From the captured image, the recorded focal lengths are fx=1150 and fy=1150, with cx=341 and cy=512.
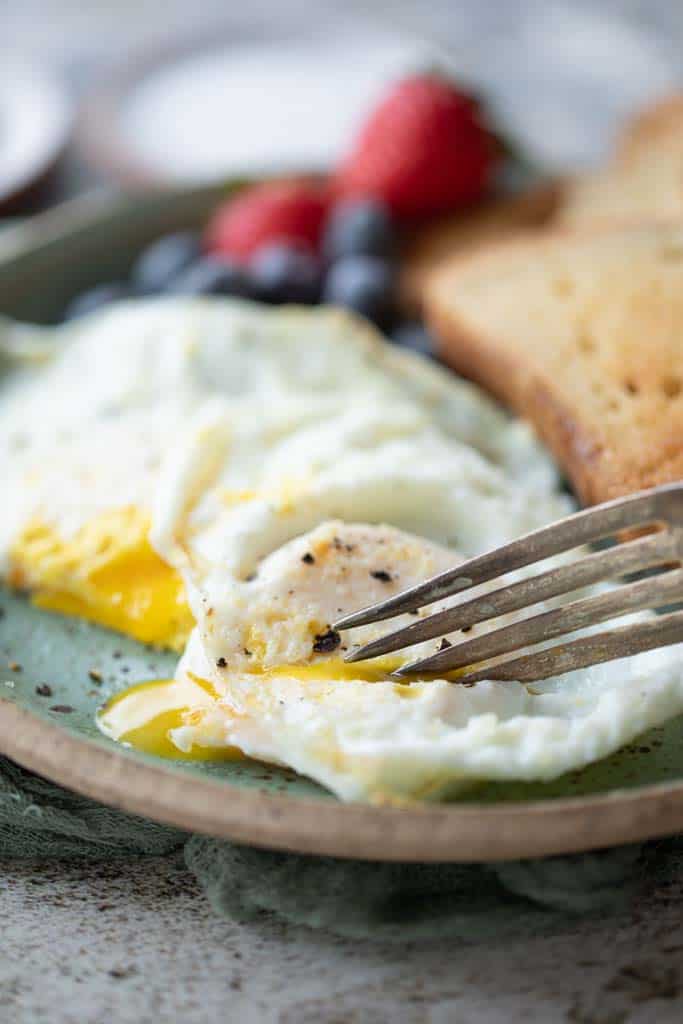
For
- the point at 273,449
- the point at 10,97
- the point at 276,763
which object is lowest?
the point at 276,763

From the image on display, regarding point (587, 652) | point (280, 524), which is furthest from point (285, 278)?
point (587, 652)

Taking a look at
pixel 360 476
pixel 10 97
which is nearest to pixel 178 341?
pixel 360 476

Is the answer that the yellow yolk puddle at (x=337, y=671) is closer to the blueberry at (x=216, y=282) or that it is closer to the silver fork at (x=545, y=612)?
the silver fork at (x=545, y=612)

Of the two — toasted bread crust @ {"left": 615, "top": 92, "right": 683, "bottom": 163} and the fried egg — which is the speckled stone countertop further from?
toasted bread crust @ {"left": 615, "top": 92, "right": 683, "bottom": 163}

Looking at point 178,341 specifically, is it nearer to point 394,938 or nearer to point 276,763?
point 276,763

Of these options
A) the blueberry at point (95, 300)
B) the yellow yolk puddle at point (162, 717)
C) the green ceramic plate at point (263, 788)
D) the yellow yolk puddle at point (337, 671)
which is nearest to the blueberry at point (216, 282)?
the blueberry at point (95, 300)

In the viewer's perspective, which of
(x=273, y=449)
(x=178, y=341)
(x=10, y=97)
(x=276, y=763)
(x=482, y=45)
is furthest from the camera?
(x=482, y=45)

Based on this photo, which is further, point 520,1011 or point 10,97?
point 10,97

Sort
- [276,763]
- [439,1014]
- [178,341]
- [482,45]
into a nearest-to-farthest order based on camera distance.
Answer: [439,1014] < [276,763] < [178,341] < [482,45]
